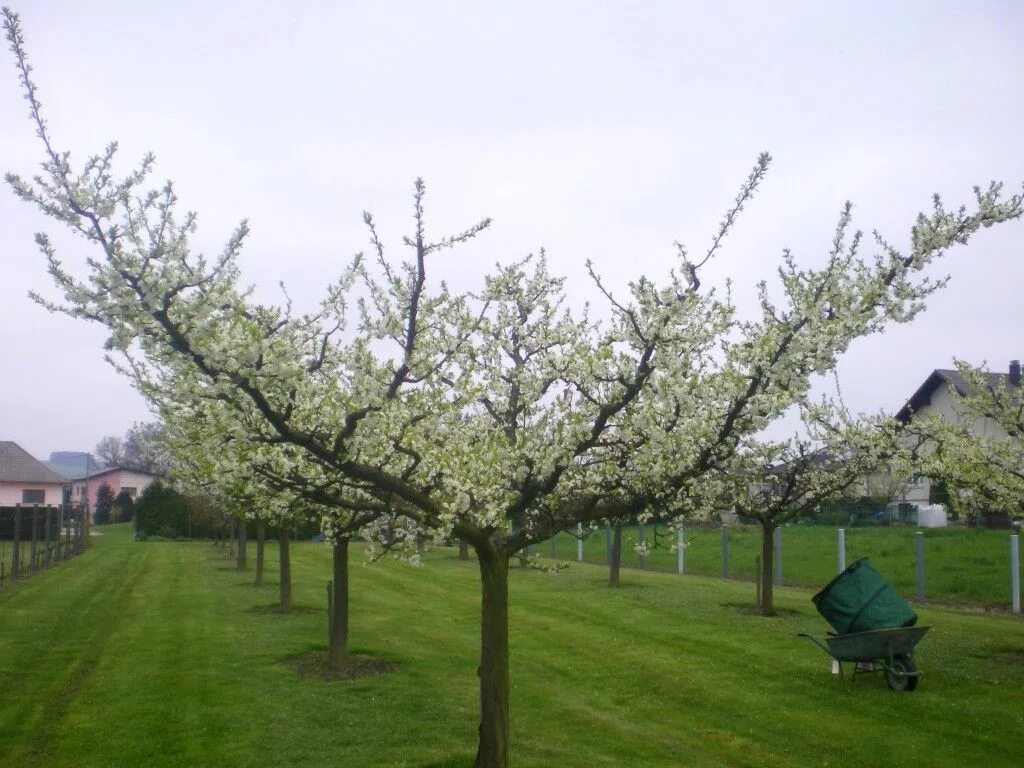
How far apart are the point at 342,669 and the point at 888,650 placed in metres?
7.43

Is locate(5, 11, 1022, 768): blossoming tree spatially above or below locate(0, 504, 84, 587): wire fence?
above

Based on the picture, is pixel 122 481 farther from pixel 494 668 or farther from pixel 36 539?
pixel 494 668

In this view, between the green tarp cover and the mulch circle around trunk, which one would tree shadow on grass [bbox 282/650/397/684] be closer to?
the mulch circle around trunk

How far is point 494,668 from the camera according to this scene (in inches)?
321

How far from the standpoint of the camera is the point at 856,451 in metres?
17.1

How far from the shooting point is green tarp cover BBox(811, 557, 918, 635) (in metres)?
13.0

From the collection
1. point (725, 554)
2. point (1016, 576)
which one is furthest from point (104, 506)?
point (1016, 576)

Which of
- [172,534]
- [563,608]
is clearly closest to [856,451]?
[563,608]

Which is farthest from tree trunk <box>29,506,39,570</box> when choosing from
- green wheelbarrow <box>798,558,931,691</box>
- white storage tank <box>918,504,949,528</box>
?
white storage tank <box>918,504,949,528</box>

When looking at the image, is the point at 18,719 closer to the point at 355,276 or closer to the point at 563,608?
the point at 355,276

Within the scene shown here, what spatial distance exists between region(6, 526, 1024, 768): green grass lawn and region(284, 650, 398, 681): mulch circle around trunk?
220 mm

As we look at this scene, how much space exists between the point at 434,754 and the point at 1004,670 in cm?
866

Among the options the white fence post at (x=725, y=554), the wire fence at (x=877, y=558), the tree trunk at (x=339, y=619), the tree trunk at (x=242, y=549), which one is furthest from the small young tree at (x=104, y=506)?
the tree trunk at (x=339, y=619)

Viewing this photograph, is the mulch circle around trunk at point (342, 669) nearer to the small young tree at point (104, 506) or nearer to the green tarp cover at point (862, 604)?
the green tarp cover at point (862, 604)
